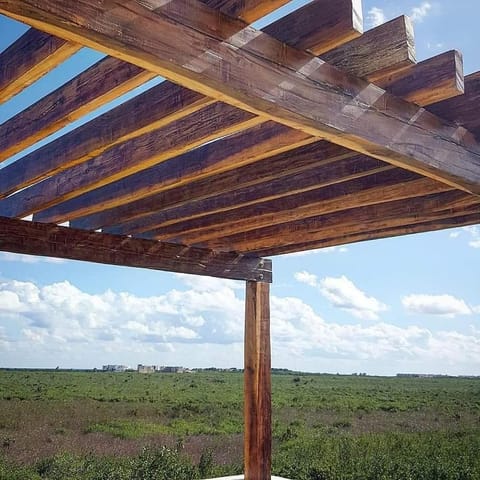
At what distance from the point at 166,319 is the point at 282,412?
630 centimetres

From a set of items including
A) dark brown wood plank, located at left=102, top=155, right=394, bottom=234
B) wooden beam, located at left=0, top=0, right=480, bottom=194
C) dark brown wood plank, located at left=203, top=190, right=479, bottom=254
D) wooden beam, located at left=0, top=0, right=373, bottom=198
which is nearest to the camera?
wooden beam, located at left=0, top=0, right=480, bottom=194

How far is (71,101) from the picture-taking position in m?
2.09

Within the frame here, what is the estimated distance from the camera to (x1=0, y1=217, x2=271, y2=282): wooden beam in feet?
12.3

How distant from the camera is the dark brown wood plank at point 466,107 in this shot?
2.18m

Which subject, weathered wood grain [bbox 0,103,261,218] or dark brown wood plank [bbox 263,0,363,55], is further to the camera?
weathered wood grain [bbox 0,103,261,218]

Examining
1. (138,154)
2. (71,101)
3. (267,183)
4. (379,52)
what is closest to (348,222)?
(267,183)

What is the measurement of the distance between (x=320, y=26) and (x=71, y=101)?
0.96 metres

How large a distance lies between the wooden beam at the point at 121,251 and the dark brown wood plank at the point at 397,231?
1.59 feet

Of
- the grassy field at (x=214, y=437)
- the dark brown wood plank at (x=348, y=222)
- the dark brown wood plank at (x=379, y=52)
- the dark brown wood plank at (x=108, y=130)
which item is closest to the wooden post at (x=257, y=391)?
the dark brown wood plank at (x=348, y=222)

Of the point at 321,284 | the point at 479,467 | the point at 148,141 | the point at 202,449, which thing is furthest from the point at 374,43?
the point at 321,284

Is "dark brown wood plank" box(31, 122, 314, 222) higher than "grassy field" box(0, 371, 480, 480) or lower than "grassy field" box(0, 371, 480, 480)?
higher

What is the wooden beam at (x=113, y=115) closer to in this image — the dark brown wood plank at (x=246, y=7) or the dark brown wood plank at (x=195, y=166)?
the dark brown wood plank at (x=246, y=7)

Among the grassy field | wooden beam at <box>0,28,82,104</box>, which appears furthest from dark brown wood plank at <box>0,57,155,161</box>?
the grassy field

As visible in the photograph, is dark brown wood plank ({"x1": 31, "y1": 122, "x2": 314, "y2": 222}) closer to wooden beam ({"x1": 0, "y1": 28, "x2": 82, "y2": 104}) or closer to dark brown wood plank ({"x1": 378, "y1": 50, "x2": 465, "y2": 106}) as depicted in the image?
dark brown wood plank ({"x1": 378, "y1": 50, "x2": 465, "y2": 106})
